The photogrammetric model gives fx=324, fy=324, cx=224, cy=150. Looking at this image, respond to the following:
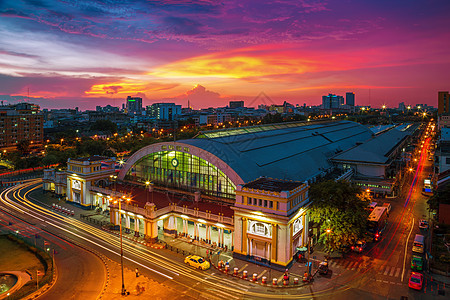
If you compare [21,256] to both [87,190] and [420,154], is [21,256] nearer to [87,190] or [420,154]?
[87,190]

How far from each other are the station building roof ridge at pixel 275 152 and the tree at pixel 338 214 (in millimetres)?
12932

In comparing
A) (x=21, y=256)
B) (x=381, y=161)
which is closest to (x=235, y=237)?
(x=21, y=256)

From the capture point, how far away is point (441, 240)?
5031 centimetres

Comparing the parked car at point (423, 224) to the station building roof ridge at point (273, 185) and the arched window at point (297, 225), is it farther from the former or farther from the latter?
the station building roof ridge at point (273, 185)

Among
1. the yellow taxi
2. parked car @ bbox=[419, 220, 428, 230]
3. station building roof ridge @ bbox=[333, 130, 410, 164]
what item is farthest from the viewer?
station building roof ridge @ bbox=[333, 130, 410, 164]

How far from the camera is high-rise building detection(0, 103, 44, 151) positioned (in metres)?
152

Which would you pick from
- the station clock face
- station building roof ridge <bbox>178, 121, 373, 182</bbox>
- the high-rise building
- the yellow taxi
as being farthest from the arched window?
the high-rise building

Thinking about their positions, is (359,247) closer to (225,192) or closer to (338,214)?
(338,214)

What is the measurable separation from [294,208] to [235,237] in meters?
9.54

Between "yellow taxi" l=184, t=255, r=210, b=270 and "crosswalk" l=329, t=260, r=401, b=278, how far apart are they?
16849 mm

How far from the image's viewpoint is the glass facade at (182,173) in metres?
57.6

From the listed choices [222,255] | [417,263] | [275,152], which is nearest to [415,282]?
[417,263]

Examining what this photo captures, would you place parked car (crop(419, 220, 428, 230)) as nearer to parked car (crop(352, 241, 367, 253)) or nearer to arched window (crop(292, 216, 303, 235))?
parked car (crop(352, 241, 367, 253))

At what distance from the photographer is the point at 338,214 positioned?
46562 mm
